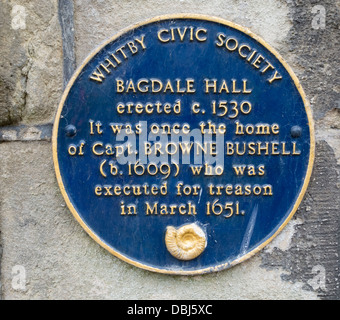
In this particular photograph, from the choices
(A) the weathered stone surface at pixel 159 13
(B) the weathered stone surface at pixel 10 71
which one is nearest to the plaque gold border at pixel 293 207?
(A) the weathered stone surface at pixel 159 13

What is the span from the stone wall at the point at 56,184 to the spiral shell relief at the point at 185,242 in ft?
0.41

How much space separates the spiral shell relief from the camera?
166 centimetres

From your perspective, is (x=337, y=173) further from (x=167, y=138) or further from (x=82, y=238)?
(x=82, y=238)

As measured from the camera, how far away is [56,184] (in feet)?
5.63

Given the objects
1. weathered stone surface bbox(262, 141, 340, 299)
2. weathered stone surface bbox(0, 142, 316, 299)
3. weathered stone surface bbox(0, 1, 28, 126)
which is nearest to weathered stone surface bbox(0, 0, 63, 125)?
weathered stone surface bbox(0, 1, 28, 126)

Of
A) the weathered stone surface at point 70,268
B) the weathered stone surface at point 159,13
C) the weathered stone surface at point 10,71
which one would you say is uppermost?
the weathered stone surface at point 159,13

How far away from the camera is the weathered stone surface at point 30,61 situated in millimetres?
1666

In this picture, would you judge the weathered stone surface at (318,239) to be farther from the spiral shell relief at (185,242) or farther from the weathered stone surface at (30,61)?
the weathered stone surface at (30,61)

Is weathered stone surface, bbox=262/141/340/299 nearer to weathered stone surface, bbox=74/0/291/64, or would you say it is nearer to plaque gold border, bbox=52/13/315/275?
plaque gold border, bbox=52/13/315/275

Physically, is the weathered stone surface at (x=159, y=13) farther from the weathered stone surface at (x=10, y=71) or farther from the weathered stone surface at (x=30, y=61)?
the weathered stone surface at (x=10, y=71)

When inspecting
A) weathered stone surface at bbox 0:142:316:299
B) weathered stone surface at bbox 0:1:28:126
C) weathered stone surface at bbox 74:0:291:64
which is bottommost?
weathered stone surface at bbox 0:142:316:299

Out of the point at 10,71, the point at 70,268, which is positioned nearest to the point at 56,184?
the point at 70,268

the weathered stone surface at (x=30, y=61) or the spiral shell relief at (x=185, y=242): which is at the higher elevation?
the weathered stone surface at (x=30, y=61)

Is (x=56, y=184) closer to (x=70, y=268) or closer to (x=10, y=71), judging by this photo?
(x=70, y=268)
